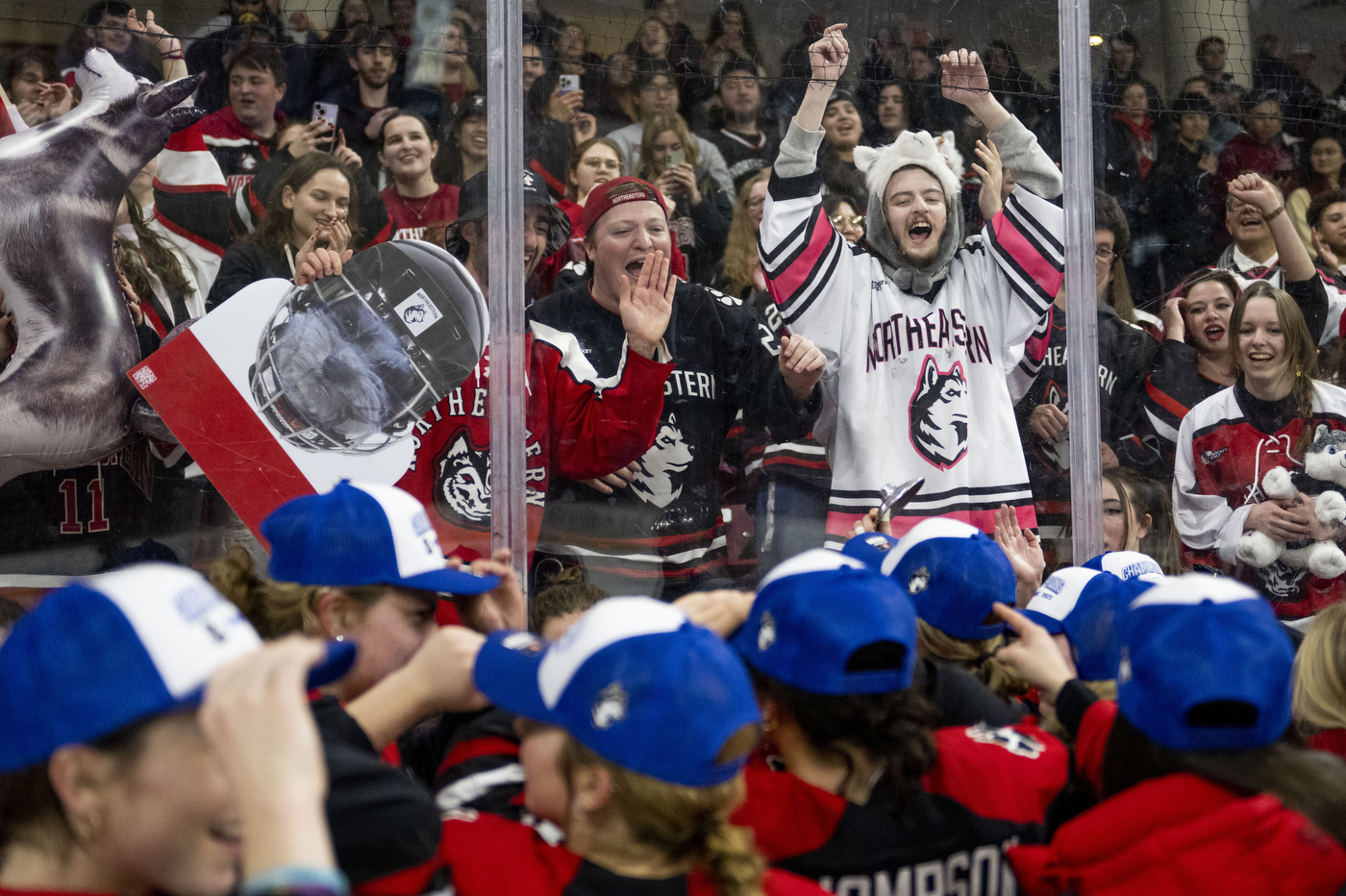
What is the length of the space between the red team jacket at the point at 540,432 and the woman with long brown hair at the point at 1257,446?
188 cm

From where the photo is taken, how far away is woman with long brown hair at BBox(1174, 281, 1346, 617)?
4164 mm

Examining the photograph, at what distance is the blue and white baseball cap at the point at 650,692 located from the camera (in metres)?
1.39

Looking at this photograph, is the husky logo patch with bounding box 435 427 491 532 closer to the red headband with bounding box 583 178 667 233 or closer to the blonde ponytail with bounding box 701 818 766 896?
the red headband with bounding box 583 178 667 233

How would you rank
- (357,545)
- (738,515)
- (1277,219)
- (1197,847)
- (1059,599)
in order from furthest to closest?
(1277,219) < (738,515) < (1059,599) < (357,545) < (1197,847)

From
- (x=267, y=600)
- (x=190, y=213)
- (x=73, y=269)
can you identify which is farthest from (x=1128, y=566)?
(x=73, y=269)

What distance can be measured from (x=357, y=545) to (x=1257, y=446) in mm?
3322

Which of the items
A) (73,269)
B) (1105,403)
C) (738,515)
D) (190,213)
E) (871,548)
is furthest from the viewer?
(1105,403)

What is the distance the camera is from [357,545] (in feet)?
6.34

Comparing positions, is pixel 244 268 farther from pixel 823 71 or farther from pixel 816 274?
pixel 823 71

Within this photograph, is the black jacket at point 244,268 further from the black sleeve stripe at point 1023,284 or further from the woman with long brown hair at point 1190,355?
the woman with long brown hair at point 1190,355

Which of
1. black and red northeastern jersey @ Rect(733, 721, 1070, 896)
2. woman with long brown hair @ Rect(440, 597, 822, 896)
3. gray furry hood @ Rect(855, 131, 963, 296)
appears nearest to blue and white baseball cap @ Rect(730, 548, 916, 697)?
black and red northeastern jersey @ Rect(733, 721, 1070, 896)

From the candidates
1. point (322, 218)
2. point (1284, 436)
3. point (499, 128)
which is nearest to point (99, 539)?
point (322, 218)

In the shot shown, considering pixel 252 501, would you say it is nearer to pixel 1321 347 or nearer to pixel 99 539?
pixel 99 539

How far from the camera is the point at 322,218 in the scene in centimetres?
349
